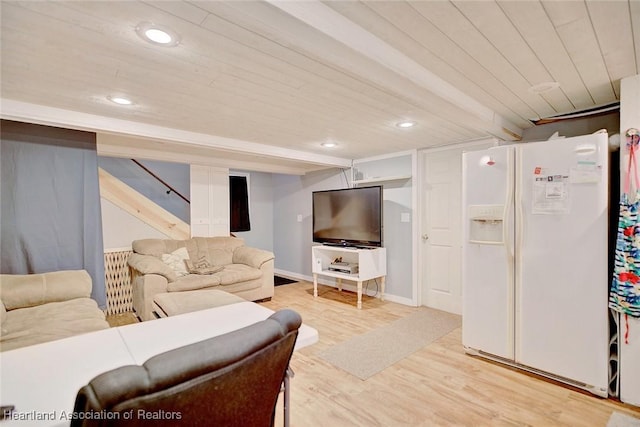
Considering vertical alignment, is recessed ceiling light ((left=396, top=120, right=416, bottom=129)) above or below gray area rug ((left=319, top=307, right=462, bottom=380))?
above

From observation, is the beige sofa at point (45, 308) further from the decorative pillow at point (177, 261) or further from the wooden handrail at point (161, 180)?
the wooden handrail at point (161, 180)

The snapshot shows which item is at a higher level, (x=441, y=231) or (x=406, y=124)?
(x=406, y=124)

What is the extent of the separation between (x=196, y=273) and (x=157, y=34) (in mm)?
3092

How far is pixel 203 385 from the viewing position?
1.99 feet

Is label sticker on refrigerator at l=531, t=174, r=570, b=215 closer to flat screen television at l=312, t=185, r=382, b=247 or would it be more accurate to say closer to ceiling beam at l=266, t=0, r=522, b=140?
ceiling beam at l=266, t=0, r=522, b=140

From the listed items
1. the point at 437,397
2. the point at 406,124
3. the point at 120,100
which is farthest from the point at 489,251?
the point at 120,100

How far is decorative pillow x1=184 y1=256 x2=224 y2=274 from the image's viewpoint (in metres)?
3.96

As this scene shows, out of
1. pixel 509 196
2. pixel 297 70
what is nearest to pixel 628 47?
pixel 509 196

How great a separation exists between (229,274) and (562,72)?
3736 millimetres

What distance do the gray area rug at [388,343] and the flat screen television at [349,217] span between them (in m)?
1.09

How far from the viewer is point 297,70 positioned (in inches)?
70.2

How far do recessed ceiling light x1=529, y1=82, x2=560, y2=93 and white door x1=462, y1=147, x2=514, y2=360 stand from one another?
0.43 m

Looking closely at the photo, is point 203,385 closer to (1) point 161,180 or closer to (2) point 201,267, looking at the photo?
(2) point 201,267

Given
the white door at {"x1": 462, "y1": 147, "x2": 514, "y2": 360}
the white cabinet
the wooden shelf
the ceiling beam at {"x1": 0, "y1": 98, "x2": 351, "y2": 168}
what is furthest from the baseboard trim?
the ceiling beam at {"x1": 0, "y1": 98, "x2": 351, "y2": 168}
